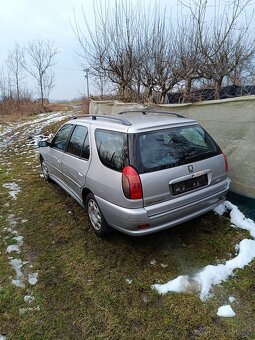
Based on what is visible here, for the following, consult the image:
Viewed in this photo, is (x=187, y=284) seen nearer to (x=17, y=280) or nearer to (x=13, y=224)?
(x=17, y=280)

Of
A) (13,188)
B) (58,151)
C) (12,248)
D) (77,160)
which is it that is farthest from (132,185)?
(13,188)

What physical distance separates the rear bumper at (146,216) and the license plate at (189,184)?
0.18 meters

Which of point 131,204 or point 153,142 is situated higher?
point 153,142

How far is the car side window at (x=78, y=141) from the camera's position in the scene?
3.91 metres

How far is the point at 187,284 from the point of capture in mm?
2781

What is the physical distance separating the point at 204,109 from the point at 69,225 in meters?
2.87

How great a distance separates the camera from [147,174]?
9.38 ft

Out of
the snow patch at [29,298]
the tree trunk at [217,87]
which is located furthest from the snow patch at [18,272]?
the tree trunk at [217,87]

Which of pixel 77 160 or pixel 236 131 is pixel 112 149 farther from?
pixel 236 131

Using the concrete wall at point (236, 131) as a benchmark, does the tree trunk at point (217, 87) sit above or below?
above

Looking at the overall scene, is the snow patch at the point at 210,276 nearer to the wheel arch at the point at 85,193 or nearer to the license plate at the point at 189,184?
the license plate at the point at 189,184

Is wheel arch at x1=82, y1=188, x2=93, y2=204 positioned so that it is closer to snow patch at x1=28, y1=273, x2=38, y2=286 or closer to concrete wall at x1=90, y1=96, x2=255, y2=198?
snow patch at x1=28, y1=273, x2=38, y2=286

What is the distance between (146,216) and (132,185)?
376 millimetres

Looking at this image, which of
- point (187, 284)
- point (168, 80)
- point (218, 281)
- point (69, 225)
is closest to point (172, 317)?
point (187, 284)
